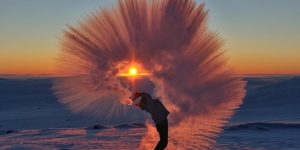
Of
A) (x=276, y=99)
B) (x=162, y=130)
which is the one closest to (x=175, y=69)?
(x=162, y=130)

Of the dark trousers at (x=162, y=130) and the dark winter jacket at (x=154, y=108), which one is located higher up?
the dark winter jacket at (x=154, y=108)

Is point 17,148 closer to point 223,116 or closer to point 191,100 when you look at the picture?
point 191,100

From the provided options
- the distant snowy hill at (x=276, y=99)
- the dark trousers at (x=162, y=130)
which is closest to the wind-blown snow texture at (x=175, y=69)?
the dark trousers at (x=162, y=130)

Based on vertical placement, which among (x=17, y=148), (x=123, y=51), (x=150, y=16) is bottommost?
(x=17, y=148)

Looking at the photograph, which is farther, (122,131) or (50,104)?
(50,104)

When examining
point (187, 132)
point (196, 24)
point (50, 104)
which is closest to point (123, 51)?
point (196, 24)

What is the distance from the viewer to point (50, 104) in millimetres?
60531

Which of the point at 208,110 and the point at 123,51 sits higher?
the point at 123,51

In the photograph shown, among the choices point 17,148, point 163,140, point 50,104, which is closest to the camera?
point 163,140

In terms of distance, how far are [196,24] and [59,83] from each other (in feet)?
23.5

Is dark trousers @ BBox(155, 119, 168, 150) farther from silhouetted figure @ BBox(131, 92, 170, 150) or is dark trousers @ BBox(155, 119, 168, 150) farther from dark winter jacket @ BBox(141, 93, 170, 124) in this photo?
dark winter jacket @ BBox(141, 93, 170, 124)

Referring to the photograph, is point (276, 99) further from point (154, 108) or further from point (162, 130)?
point (154, 108)

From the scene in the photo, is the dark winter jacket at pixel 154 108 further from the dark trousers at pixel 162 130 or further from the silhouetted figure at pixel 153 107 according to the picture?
the dark trousers at pixel 162 130

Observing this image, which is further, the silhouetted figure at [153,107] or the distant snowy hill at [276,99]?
the distant snowy hill at [276,99]
